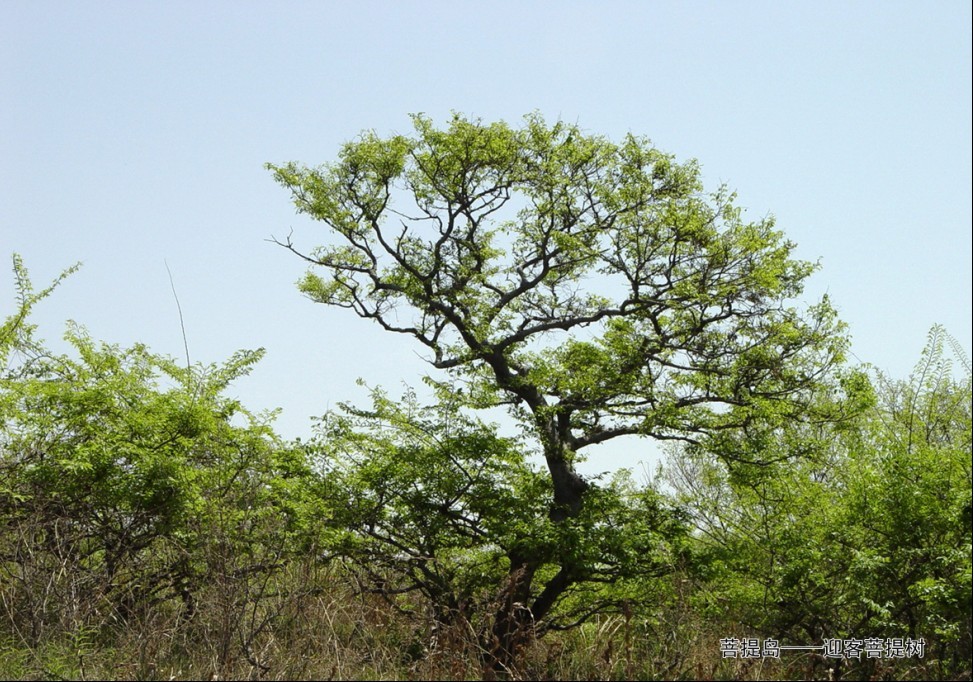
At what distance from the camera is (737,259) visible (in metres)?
9.12

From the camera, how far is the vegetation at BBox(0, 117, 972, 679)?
709 centimetres

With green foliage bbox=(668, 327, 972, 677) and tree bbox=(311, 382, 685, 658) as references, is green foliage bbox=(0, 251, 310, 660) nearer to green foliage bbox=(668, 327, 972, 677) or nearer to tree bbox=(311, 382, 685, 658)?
tree bbox=(311, 382, 685, 658)

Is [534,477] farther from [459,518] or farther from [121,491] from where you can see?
[121,491]

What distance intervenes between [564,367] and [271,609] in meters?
4.12

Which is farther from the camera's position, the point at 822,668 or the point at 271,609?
the point at 822,668

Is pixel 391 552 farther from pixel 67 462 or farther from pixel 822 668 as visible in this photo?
pixel 822 668

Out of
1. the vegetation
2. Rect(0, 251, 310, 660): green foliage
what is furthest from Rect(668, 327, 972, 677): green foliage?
Rect(0, 251, 310, 660): green foliage

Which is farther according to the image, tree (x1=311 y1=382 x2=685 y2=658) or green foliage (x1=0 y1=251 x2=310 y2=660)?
tree (x1=311 y1=382 x2=685 y2=658)

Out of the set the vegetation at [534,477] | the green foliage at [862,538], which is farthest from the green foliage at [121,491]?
the green foliage at [862,538]

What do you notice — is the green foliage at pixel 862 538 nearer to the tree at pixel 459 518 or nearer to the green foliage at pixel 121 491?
the tree at pixel 459 518

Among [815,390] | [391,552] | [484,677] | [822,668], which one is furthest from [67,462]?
[815,390]

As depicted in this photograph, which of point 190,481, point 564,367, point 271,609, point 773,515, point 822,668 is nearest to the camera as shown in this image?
point 271,609

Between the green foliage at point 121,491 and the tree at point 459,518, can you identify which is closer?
the green foliage at point 121,491

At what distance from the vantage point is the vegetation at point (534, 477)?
279 inches
